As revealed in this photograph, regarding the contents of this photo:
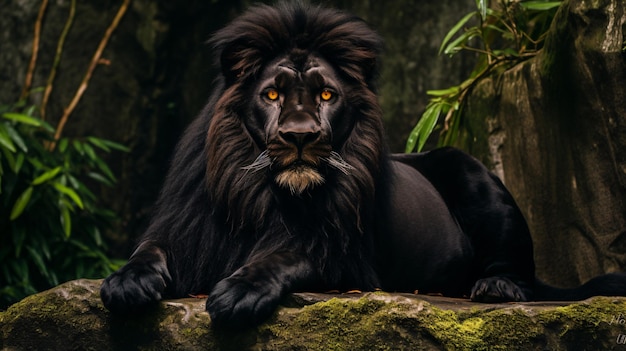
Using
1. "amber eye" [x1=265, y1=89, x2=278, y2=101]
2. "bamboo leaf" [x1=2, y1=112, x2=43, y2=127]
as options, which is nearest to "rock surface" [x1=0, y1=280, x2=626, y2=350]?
"amber eye" [x1=265, y1=89, x2=278, y2=101]

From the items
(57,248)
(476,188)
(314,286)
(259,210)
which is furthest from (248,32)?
(57,248)

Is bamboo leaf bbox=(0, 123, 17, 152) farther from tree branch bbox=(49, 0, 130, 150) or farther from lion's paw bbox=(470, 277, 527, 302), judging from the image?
lion's paw bbox=(470, 277, 527, 302)

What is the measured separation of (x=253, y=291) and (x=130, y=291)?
0.44m

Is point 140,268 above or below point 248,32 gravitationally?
below

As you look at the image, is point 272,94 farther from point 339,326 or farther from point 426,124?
point 426,124

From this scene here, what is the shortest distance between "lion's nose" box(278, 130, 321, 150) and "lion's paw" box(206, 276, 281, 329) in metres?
0.60

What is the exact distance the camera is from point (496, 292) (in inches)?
148

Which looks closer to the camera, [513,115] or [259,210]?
[259,210]

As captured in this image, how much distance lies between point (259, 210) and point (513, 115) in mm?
1851

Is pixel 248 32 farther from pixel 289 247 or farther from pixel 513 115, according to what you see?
pixel 513 115

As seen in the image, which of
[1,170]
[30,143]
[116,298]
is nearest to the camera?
[116,298]

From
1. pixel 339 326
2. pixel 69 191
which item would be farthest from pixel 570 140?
pixel 69 191

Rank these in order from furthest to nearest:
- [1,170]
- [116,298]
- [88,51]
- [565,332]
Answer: [88,51] → [1,170] → [116,298] → [565,332]

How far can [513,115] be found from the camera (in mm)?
5012
